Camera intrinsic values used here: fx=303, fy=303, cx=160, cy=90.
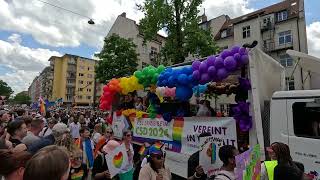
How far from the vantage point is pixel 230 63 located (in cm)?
548

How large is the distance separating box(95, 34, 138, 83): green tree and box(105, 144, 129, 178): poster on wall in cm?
2880

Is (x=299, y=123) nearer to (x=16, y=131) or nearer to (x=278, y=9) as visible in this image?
(x=16, y=131)

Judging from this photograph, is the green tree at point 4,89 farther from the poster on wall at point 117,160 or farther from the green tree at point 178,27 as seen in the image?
the poster on wall at point 117,160

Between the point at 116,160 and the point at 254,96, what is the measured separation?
103 inches

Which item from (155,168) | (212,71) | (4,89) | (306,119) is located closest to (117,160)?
(155,168)

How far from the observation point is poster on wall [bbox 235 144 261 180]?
10.1ft

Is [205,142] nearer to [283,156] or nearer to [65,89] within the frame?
[283,156]

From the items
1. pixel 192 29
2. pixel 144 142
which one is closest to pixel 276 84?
pixel 144 142

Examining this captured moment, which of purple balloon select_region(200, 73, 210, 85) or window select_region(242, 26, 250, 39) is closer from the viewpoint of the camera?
purple balloon select_region(200, 73, 210, 85)

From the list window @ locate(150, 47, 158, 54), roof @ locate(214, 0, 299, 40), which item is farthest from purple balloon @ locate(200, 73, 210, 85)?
window @ locate(150, 47, 158, 54)

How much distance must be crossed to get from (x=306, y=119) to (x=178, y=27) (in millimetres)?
18095

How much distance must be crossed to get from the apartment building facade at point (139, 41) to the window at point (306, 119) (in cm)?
4066

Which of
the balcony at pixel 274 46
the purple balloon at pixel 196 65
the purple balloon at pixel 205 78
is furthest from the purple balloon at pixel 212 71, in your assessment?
the balcony at pixel 274 46

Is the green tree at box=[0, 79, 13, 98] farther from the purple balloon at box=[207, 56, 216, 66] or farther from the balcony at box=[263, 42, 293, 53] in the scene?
the purple balloon at box=[207, 56, 216, 66]
